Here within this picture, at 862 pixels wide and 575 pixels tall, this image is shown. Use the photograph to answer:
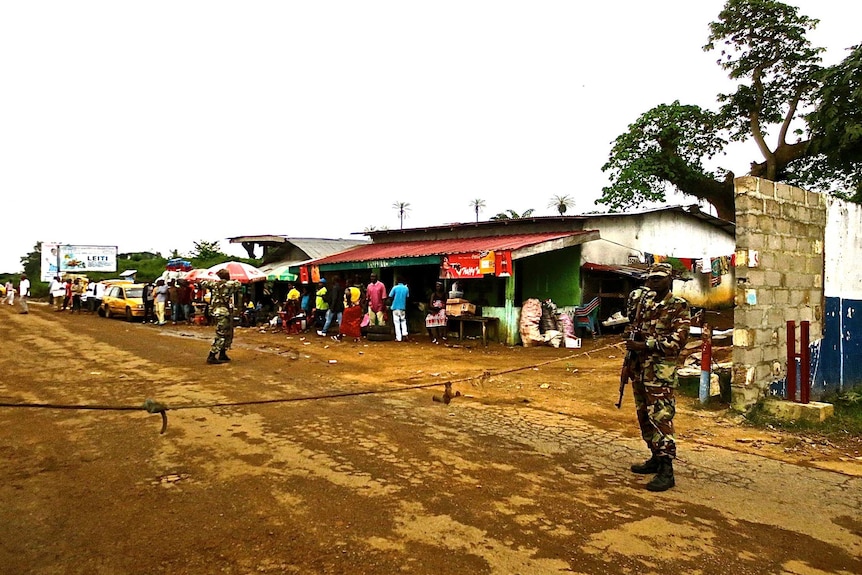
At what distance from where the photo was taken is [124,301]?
2350 cm

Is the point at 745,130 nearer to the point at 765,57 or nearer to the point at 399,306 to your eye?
the point at 765,57

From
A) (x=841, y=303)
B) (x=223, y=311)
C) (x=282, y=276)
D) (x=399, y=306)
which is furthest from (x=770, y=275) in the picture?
(x=282, y=276)

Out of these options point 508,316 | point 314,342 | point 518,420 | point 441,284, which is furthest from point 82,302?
point 518,420

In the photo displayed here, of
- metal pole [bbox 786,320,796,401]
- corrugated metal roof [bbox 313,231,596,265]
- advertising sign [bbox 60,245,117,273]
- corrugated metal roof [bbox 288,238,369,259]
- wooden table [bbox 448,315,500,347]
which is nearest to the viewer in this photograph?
metal pole [bbox 786,320,796,401]

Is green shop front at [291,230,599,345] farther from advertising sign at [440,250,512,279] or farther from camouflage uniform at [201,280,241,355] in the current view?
camouflage uniform at [201,280,241,355]

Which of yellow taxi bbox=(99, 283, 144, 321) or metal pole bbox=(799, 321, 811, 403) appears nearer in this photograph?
metal pole bbox=(799, 321, 811, 403)

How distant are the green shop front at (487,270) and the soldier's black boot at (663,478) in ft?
28.6

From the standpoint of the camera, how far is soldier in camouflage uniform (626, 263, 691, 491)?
4457mm

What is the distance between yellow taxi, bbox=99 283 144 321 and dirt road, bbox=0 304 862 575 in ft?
52.6

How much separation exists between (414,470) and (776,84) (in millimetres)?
23687

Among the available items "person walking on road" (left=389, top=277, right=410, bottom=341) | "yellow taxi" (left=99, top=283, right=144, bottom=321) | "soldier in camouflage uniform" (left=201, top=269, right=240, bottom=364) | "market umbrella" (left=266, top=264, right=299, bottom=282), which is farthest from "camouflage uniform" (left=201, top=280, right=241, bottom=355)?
"yellow taxi" (left=99, top=283, right=144, bottom=321)

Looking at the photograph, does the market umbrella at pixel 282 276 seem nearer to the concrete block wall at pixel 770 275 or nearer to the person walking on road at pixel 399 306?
the person walking on road at pixel 399 306

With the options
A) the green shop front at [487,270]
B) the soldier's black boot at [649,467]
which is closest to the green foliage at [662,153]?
the green shop front at [487,270]

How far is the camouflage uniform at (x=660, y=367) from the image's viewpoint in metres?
4.46
